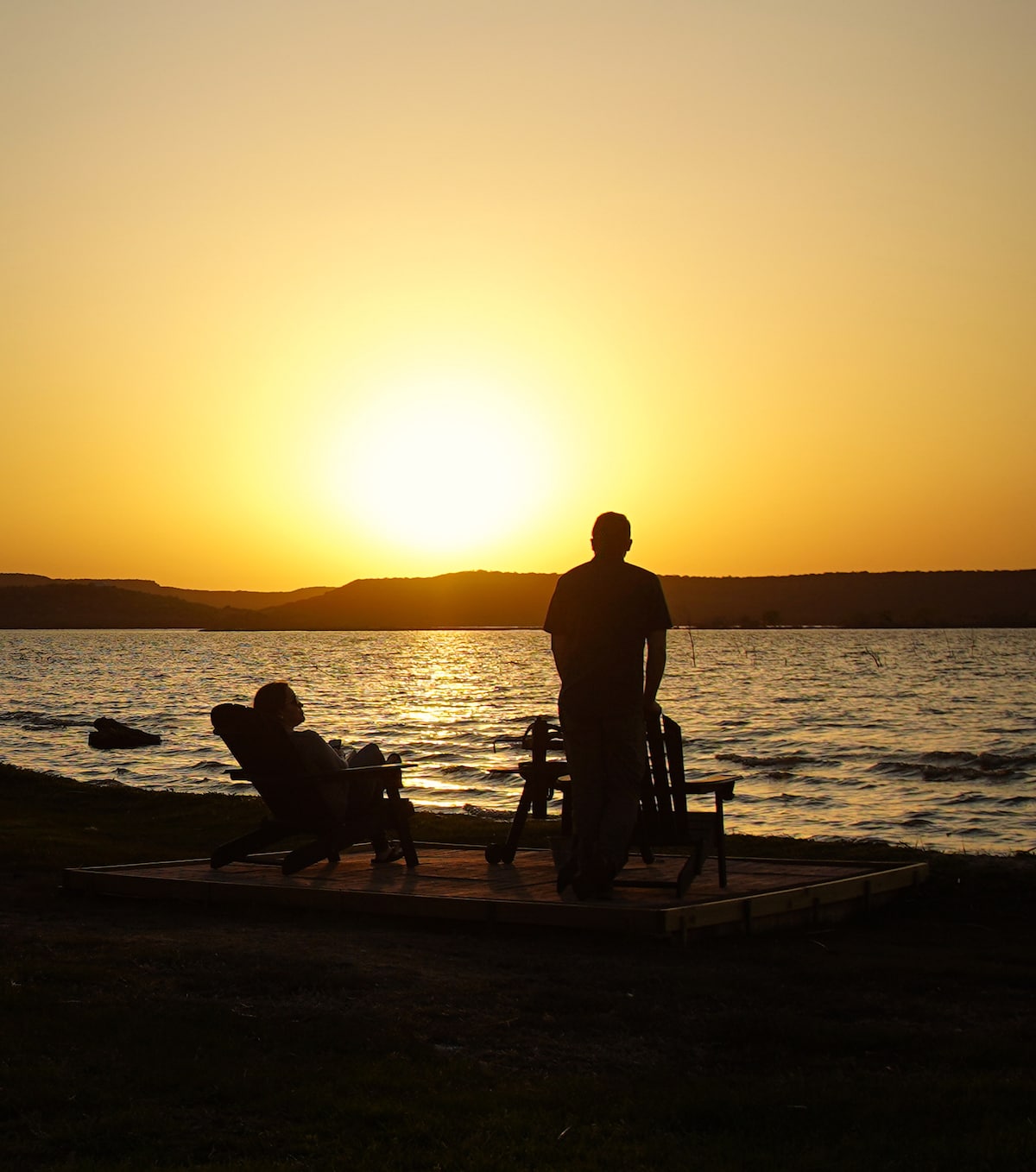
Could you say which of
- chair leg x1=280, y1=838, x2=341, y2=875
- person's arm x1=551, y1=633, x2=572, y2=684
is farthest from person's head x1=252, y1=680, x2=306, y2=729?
person's arm x1=551, y1=633, x2=572, y2=684

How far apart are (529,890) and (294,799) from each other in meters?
2.05

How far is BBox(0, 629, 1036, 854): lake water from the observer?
77.1 ft

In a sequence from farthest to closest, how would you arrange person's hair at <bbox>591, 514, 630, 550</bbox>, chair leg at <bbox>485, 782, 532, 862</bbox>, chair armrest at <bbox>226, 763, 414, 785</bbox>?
chair leg at <bbox>485, 782, 532, 862</bbox> < chair armrest at <bbox>226, 763, 414, 785</bbox> < person's hair at <bbox>591, 514, 630, 550</bbox>

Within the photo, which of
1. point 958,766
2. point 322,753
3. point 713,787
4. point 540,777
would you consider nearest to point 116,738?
point 958,766

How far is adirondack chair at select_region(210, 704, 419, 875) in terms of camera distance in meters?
10.1

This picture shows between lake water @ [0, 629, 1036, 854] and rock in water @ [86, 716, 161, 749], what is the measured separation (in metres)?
0.58

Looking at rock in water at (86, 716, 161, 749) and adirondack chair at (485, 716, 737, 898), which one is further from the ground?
adirondack chair at (485, 716, 737, 898)

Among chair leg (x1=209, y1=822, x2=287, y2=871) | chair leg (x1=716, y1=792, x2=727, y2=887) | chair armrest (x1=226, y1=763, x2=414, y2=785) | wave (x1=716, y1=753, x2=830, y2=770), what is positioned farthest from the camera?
wave (x1=716, y1=753, x2=830, y2=770)

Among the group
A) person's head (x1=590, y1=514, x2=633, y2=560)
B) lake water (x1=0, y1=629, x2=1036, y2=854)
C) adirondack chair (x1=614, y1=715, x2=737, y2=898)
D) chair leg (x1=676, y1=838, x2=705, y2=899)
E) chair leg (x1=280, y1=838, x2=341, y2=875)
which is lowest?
lake water (x1=0, y1=629, x2=1036, y2=854)

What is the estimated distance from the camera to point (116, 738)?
3497 centimetres

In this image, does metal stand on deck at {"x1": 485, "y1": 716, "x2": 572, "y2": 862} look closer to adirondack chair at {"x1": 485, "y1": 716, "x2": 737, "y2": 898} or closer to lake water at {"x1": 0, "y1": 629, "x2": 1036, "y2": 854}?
adirondack chair at {"x1": 485, "y1": 716, "x2": 737, "y2": 898}

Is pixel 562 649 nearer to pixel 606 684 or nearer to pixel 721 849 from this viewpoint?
pixel 606 684

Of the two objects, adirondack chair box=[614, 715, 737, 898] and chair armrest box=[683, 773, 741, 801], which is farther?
chair armrest box=[683, 773, 741, 801]

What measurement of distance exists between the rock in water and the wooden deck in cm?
2485
